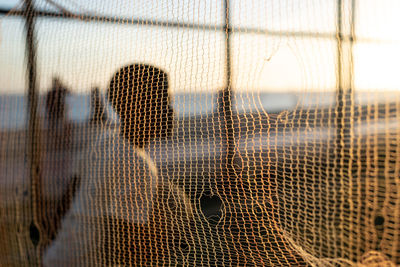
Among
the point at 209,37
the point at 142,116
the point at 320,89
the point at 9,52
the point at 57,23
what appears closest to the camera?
the point at 320,89

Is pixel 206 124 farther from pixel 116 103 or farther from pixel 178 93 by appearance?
pixel 116 103

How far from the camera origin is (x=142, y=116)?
1.46 meters

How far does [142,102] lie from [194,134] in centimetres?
27

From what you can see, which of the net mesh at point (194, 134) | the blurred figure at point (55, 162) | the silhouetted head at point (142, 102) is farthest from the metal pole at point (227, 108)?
the blurred figure at point (55, 162)

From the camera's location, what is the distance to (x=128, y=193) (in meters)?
1.47

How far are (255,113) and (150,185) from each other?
539mm

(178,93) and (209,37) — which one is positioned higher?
(209,37)

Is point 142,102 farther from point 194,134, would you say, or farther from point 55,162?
point 55,162

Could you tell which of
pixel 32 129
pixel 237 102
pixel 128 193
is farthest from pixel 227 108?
pixel 32 129

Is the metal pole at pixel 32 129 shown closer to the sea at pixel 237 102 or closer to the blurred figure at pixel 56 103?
the blurred figure at pixel 56 103

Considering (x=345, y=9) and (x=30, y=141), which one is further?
(x=30, y=141)

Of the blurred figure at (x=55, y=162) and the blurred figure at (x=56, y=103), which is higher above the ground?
the blurred figure at (x=56, y=103)

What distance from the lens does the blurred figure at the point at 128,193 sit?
56.0 inches

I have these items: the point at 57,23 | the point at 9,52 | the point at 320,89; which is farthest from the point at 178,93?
the point at 9,52
